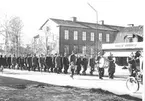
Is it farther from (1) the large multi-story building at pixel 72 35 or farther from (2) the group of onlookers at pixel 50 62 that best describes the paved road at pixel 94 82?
(1) the large multi-story building at pixel 72 35

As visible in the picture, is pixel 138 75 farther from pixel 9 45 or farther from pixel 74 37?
pixel 74 37

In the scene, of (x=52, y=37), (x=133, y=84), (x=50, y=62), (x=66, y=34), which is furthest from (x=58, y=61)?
(x=66, y=34)

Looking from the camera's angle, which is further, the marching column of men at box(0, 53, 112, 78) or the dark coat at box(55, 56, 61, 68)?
the dark coat at box(55, 56, 61, 68)

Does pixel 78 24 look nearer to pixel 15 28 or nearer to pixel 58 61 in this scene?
pixel 15 28

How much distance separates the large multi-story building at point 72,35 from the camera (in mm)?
48531

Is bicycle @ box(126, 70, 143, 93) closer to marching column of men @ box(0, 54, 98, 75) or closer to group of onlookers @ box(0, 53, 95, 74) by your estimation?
group of onlookers @ box(0, 53, 95, 74)

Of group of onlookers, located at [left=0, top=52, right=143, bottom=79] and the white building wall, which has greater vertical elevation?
the white building wall

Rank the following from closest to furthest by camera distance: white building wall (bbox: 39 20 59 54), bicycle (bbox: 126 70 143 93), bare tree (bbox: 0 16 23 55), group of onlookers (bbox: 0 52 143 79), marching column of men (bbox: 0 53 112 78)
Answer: bicycle (bbox: 126 70 143 93), group of onlookers (bbox: 0 52 143 79), marching column of men (bbox: 0 53 112 78), bare tree (bbox: 0 16 23 55), white building wall (bbox: 39 20 59 54)

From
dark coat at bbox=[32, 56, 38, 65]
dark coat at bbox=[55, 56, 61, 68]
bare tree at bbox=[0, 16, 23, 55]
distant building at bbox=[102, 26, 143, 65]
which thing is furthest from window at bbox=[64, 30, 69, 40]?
dark coat at bbox=[55, 56, 61, 68]

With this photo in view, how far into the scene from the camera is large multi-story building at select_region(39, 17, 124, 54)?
1911 inches

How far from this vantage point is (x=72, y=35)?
1981 inches

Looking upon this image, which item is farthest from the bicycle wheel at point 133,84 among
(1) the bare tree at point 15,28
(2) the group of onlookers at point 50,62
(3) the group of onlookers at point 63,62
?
(1) the bare tree at point 15,28

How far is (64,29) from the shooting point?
49.2m

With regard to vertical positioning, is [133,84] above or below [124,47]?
below
